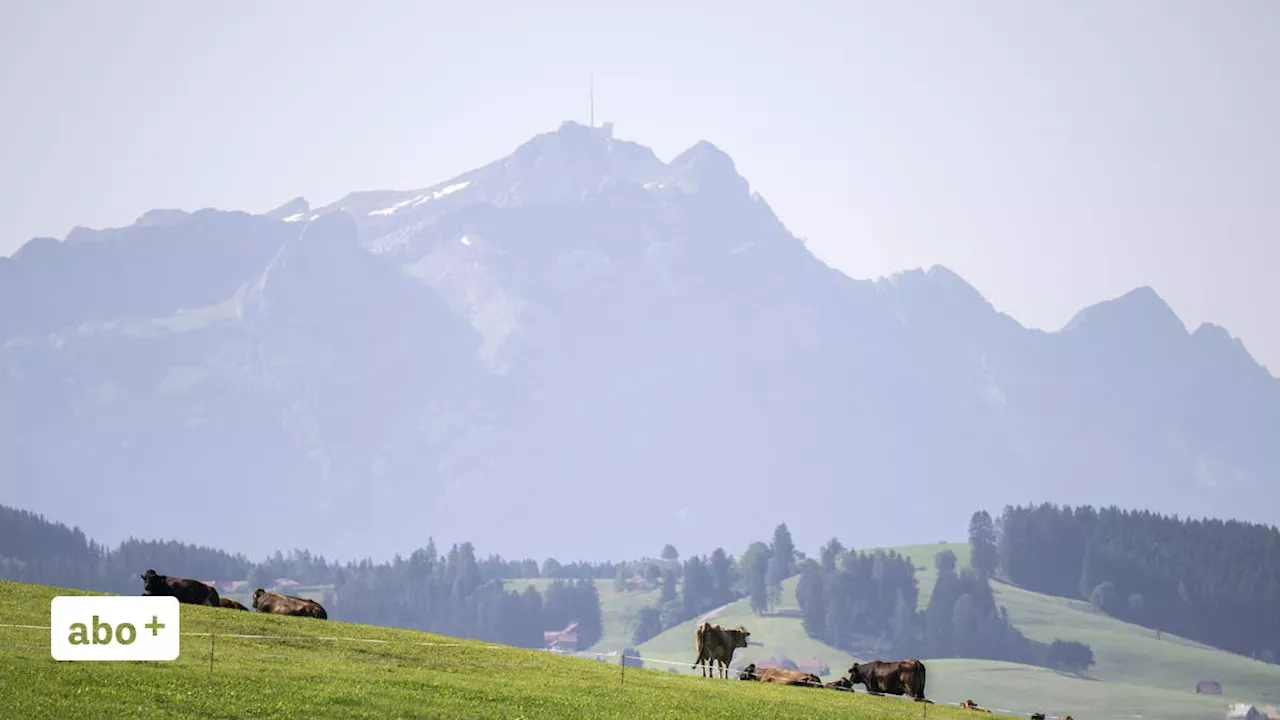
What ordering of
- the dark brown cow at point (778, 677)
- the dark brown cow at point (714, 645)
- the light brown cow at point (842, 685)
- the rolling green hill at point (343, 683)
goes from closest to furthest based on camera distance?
1. the rolling green hill at point (343, 683)
2. the light brown cow at point (842, 685)
3. the dark brown cow at point (778, 677)
4. the dark brown cow at point (714, 645)

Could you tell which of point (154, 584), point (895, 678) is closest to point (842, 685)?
point (895, 678)

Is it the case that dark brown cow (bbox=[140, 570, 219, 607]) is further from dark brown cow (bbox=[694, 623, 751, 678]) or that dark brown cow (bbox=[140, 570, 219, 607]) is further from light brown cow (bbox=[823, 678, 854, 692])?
light brown cow (bbox=[823, 678, 854, 692])

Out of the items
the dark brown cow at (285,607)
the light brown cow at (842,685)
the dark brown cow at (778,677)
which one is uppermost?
the dark brown cow at (285,607)

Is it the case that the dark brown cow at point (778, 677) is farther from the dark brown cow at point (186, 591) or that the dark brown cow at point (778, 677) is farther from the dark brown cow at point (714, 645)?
the dark brown cow at point (186, 591)

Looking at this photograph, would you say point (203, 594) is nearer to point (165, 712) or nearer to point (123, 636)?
point (123, 636)

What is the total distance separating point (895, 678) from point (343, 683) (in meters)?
29.1

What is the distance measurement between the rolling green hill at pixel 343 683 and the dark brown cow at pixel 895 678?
4561 mm

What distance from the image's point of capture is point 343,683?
53906 millimetres

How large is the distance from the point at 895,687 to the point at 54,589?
33719 millimetres

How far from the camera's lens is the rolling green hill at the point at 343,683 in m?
48.0

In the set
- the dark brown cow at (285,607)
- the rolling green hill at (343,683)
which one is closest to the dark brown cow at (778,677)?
the rolling green hill at (343,683)

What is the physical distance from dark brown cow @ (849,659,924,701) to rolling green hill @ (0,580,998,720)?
4.56 m

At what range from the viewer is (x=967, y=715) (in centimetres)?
6781

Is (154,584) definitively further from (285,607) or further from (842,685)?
(842,685)
